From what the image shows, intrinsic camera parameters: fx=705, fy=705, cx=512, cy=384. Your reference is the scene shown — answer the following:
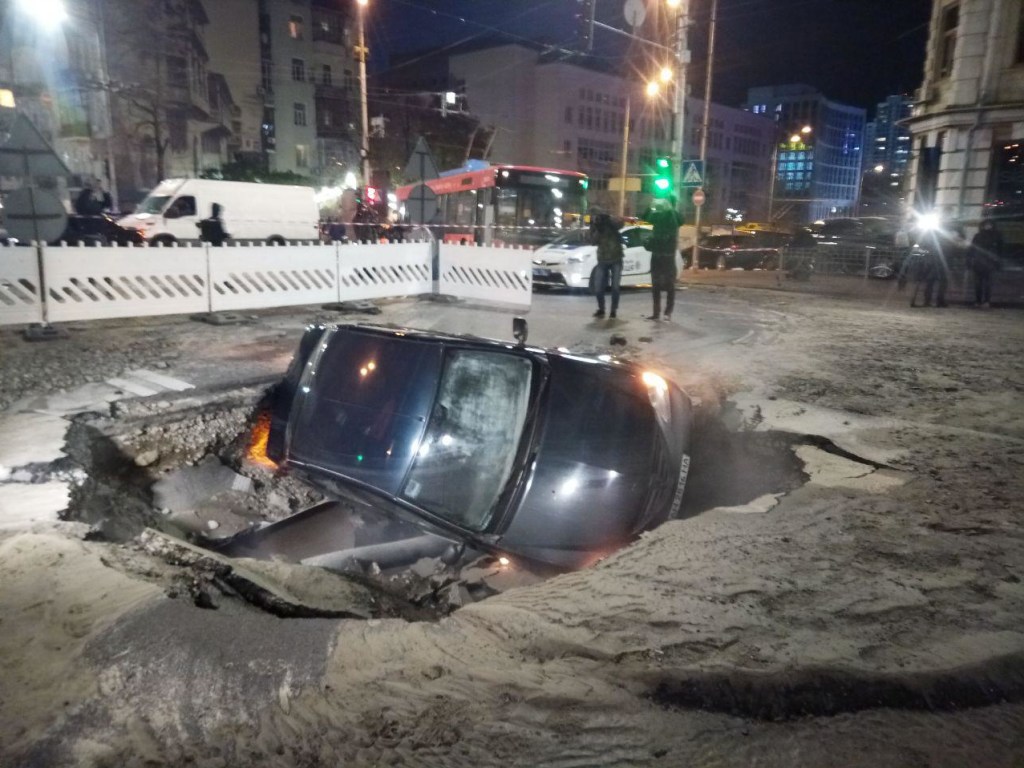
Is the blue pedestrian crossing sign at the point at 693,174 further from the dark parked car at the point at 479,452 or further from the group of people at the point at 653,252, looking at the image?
the dark parked car at the point at 479,452

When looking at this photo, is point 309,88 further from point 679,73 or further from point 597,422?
point 597,422

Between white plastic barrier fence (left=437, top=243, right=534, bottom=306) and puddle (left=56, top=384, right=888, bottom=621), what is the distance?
22.8ft

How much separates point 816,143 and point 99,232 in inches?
3728

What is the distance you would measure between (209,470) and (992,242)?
14.8 meters

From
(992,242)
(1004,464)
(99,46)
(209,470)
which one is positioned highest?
(99,46)

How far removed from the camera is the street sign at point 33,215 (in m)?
8.88

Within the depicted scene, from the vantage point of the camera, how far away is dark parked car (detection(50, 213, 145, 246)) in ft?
58.2

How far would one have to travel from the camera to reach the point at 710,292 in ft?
59.0

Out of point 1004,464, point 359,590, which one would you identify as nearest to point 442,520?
point 359,590

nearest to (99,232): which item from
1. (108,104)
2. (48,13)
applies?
(48,13)

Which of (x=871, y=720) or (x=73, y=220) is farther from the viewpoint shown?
(x=73, y=220)

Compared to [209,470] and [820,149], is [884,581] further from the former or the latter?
[820,149]

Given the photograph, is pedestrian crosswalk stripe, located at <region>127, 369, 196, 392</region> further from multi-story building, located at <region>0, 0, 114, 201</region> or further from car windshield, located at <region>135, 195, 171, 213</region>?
multi-story building, located at <region>0, 0, 114, 201</region>

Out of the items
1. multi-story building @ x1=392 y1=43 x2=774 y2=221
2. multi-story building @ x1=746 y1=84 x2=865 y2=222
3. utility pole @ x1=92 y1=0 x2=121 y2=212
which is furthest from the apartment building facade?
utility pole @ x1=92 y1=0 x2=121 y2=212
